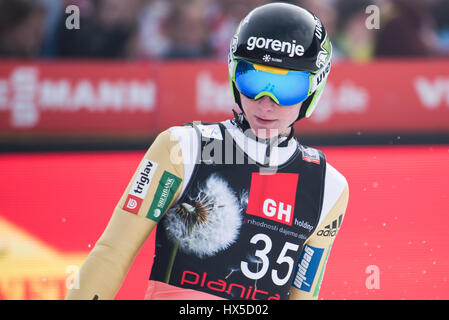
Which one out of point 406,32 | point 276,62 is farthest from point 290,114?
point 406,32

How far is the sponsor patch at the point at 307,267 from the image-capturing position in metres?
2.61

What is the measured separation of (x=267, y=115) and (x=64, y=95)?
708 centimetres

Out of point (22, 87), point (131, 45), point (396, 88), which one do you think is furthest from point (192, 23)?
point (396, 88)

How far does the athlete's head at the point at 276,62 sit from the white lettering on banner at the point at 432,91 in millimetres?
8284

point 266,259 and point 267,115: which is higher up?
point 267,115

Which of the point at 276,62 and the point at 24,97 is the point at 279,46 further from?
the point at 24,97

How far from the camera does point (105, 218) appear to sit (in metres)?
4.00

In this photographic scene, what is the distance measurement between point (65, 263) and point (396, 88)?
296 inches

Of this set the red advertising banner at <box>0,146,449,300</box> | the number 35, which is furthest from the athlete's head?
the red advertising banner at <box>0,146,449,300</box>

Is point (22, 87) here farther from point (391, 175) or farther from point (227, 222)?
point (227, 222)

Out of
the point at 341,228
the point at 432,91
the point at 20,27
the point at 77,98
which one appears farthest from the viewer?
the point at 432,91

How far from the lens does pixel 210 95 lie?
32.3 feet

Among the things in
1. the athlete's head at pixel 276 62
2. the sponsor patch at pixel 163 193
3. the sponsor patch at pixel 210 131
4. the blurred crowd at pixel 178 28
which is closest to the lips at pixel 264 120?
the athlete's head at pixel 276 62
